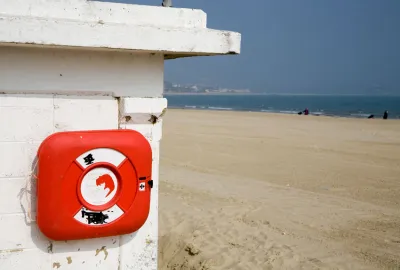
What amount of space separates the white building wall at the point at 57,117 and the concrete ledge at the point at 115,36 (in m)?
0.19

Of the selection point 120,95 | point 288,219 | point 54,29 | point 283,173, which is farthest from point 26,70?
point 283,173

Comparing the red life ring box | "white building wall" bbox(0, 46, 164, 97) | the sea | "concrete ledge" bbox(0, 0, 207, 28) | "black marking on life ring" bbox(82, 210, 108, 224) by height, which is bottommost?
the sea

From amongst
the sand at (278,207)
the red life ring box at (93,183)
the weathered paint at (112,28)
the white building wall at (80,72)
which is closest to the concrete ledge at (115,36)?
the weathered paint at (112,28)

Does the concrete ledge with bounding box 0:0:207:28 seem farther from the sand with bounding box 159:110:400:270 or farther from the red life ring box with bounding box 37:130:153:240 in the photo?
the sand with bounding box 159:110:400:270

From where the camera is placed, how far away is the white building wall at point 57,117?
83.8 inches

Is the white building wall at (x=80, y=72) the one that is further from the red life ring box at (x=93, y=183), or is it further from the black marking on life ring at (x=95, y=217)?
the black marking on life ring at (x=95, y=217)

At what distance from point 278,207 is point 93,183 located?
16.4 feet

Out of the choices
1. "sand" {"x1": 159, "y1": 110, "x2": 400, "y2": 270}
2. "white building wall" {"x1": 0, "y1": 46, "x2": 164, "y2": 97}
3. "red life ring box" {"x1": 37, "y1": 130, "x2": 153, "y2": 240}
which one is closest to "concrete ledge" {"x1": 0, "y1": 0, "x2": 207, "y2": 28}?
"white building wall" {"x1": 0, "y1": 46, "x2": 164, "y2": 97}

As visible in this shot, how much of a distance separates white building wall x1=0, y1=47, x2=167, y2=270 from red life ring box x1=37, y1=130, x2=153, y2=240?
0.10 m

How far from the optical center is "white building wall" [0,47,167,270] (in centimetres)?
213

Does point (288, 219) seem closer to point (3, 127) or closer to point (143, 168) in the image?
point (143, 168)

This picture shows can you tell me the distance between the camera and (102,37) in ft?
6.80

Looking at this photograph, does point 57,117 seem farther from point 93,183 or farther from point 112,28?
point 112,28

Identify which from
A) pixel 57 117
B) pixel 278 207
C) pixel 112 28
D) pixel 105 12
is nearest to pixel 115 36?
pixel 112 28
